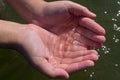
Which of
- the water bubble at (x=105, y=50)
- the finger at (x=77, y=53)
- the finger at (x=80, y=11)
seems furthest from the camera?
the water bubble at (x=105, y=50)

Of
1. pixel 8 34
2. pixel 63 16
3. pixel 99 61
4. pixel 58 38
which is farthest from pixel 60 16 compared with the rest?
pixel 99 61

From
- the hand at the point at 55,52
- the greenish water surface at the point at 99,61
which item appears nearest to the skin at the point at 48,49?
the hand at the point at 55,52

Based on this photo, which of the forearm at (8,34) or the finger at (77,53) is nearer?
the finger at (77,53)

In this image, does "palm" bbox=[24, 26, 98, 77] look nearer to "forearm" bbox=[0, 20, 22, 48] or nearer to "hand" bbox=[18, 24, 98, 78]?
"hand" bbox=[18, 24, 98, 78]

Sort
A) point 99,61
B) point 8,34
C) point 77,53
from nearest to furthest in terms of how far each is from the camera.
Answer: point 77,53 < point 8,34 < point 99,61

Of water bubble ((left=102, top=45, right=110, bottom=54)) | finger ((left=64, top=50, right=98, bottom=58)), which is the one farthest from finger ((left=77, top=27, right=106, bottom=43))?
water bubble ((left=102, top=45, right=110, bottom=54))

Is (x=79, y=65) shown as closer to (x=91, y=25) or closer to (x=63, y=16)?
(x=91, y=25)

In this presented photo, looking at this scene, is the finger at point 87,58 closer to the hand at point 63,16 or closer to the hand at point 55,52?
the hand at point 55,52

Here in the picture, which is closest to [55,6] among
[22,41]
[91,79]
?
[22,41]

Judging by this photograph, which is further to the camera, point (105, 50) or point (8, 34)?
point (105, 50)
